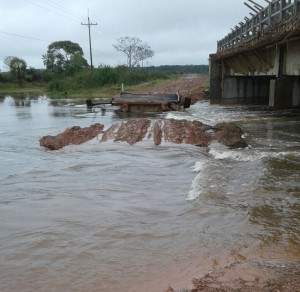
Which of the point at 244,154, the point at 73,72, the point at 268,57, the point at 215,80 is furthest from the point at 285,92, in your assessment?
the point at 73,72

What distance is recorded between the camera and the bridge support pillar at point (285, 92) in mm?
22766

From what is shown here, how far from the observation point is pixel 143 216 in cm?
702

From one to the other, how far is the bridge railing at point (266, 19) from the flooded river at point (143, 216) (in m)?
9.76

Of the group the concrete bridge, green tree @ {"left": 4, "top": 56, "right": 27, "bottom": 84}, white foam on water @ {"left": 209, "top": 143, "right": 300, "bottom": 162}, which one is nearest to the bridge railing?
the concrete bridge

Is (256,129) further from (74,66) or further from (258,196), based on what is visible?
(74,66)

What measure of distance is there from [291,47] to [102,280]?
56.0 ft

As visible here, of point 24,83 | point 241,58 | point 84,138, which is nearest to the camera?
point 84,138

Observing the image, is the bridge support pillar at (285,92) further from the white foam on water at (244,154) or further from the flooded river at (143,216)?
the white foam on water at (244,154)

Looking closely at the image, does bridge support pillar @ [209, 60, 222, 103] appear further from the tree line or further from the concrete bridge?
the tree line

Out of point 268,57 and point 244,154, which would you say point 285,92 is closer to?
point 268,57

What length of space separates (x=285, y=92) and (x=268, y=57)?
2076mm

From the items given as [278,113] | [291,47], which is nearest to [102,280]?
[291,47]

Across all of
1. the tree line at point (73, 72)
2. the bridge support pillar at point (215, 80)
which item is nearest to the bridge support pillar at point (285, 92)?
the bridge support pillar at point (215, 80)

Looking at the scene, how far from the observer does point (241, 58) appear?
29609 mm
